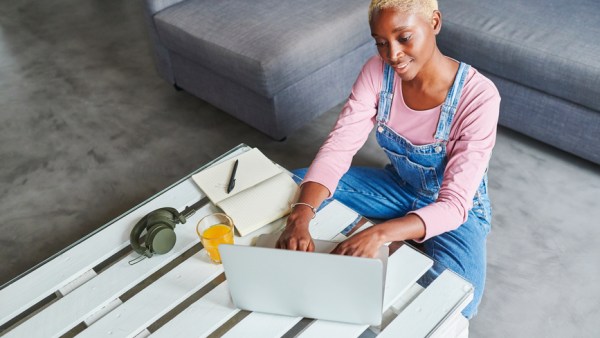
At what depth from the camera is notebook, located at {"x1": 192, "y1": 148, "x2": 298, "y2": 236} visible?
124 centimetres

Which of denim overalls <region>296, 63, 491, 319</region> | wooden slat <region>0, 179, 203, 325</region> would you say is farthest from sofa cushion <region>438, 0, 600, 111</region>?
wooden slat <region>0, 179, 203, 325</region>

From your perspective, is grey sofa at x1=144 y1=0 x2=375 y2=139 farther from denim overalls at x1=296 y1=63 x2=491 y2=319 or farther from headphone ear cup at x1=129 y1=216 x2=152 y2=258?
headphone ear cup at x1=129 y1=216 x2=152 y2=258

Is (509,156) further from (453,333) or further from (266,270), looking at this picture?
(266,270)

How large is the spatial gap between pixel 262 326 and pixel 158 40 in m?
1.71

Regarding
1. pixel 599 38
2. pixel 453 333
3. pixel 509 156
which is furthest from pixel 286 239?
pixel 599 38

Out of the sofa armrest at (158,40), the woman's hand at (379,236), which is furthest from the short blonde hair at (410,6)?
the sofa armrest at (158,40)

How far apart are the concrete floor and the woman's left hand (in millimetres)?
551

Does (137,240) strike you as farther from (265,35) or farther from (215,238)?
(265,35)

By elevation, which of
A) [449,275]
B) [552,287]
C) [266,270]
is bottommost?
[552,287]

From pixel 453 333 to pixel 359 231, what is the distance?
283 millimetres

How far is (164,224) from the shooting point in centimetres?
119

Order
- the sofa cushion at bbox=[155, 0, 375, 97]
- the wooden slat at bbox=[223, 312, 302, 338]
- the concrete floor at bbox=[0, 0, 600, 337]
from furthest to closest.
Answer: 1. the sofa cushion at bbox=[155, 0, 375, 97]
2. the concrete floor at bbox=[0, 0, 600, 337]
3. the wooden slat at bbox=[223, 312, 302, 338]

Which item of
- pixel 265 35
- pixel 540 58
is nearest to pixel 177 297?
pixel 265 35

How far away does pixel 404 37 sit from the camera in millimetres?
1102
